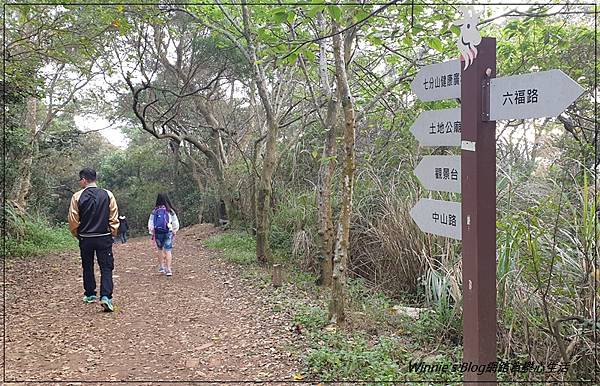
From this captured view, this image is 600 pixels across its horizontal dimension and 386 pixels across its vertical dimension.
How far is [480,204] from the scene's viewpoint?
2.62 meters

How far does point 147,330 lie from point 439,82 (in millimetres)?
4197

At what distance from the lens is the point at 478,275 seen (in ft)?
8.63

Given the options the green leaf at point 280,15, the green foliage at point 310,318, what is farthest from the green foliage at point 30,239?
the green leaf at point 280,15

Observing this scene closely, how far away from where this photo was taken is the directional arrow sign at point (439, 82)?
2.83 metres

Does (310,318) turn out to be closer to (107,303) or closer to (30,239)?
(107,303)

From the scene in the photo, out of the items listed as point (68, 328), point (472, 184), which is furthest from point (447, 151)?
point (68, 328)

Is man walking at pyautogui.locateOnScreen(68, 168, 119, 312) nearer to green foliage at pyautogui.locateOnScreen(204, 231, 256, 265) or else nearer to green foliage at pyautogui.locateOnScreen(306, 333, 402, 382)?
green foliage at pyautogui.locateOnScreen(306, 333, 402, 382)

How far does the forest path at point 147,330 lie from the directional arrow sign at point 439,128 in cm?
231

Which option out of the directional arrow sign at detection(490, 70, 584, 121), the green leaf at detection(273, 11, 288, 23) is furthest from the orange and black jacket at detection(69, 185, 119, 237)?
the directional arrow sign at detection(490, 70, 584, 121)

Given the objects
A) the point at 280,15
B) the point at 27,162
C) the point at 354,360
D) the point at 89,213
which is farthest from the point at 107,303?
the point at 27,162

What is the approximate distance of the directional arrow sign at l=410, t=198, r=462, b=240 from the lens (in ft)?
9.22

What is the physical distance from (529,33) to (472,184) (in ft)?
18.1

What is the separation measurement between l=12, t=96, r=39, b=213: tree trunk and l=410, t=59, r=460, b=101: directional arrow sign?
11.6 m

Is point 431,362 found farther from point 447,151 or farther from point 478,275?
point 447,151
